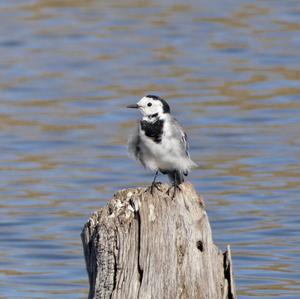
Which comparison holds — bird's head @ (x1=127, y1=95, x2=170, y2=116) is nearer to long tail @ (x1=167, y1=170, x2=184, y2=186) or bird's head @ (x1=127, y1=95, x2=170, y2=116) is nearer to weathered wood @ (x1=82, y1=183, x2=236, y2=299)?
long tail @ (x1=167, y1=170, x2=184, y2=186)

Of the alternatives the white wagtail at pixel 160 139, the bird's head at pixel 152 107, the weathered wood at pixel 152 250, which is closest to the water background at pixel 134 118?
the white wagtail at pixel 160 139

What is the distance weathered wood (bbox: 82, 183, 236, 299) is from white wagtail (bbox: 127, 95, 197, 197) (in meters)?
1.28

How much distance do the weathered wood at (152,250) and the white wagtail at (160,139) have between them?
4.19 ft

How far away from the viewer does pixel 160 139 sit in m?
8.19

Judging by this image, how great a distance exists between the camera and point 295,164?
15.6 meters

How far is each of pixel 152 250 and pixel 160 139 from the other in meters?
1.56

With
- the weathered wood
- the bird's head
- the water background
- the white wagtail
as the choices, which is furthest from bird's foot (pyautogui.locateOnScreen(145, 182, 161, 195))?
the water background

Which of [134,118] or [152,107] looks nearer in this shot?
[152,107]

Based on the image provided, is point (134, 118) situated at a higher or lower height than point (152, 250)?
lower

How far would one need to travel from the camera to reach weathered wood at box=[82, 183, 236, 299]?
6762 millimetres

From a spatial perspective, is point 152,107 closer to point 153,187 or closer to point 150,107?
point 150,107

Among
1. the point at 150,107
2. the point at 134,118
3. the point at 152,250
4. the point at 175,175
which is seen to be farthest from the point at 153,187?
the point at 134,118

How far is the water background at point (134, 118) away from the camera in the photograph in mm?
13000

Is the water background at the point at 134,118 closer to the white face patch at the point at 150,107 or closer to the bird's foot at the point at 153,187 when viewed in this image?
the white face patch at the point at 150,107
